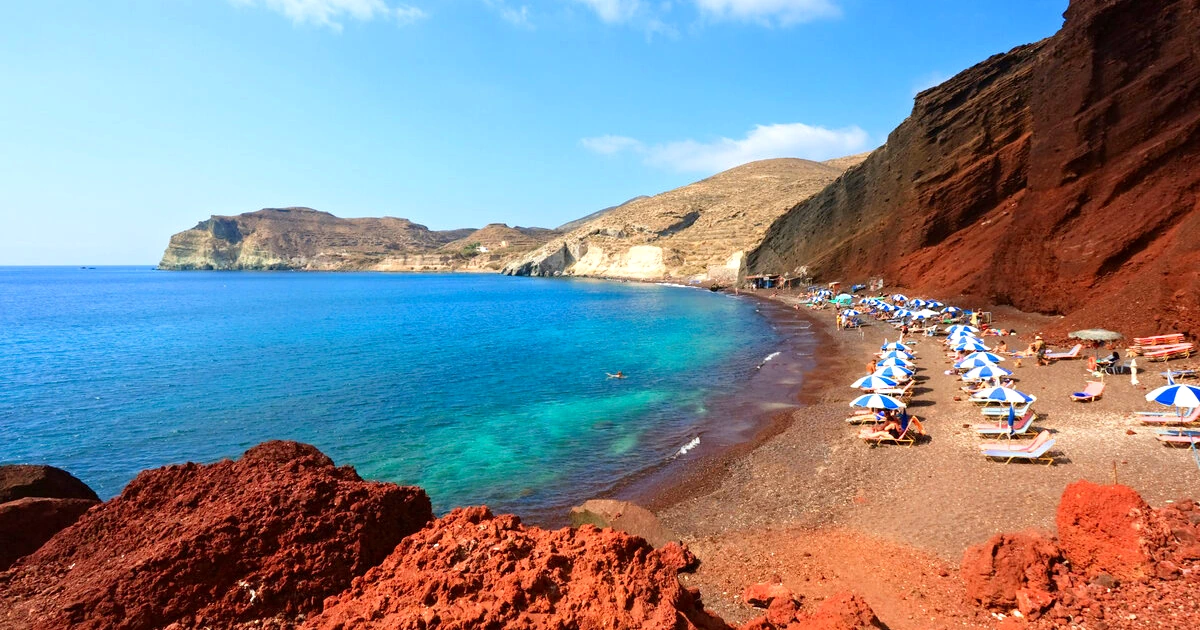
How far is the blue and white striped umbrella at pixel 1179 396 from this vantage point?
13078 millimetres

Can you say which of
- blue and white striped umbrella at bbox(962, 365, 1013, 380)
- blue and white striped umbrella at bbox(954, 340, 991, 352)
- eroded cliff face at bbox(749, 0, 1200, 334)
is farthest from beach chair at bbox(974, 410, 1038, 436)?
eroded cliff face at bbox(749, 0, 1200, 334)

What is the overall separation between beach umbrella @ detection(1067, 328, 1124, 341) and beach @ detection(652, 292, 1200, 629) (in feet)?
6.43

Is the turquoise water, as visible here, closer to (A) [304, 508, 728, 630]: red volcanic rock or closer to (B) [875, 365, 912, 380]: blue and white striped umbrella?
(B) [875, 365, 912, 380]: blue and white striped umbrella

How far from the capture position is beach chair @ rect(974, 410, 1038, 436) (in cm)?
1537

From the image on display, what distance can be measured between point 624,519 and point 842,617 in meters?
6.23

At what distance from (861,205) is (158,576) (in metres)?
67.1

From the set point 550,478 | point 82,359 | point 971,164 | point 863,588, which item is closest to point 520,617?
point 863,588

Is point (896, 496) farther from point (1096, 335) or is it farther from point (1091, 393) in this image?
point (1096, 335)

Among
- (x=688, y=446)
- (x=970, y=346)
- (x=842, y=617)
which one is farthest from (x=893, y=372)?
(x=842, y=617)

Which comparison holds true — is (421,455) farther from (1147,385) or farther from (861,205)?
(861,205)

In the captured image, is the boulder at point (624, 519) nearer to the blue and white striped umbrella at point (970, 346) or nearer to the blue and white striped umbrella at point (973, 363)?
the blue and white striped umbrella at point (973, 363)

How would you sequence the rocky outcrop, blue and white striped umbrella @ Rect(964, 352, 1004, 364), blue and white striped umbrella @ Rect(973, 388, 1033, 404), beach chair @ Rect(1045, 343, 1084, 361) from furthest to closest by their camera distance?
the rocky outcrop → beach chair @ Rect(1045, 343, 1084, 361) → blue and white striped umbrella @ Rect(964, 352, 1004, 364) → blue and white striped umbrella @ Rect(973, 388, 1033, 404)

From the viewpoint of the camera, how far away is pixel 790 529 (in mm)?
12062

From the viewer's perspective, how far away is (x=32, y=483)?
8516mm
